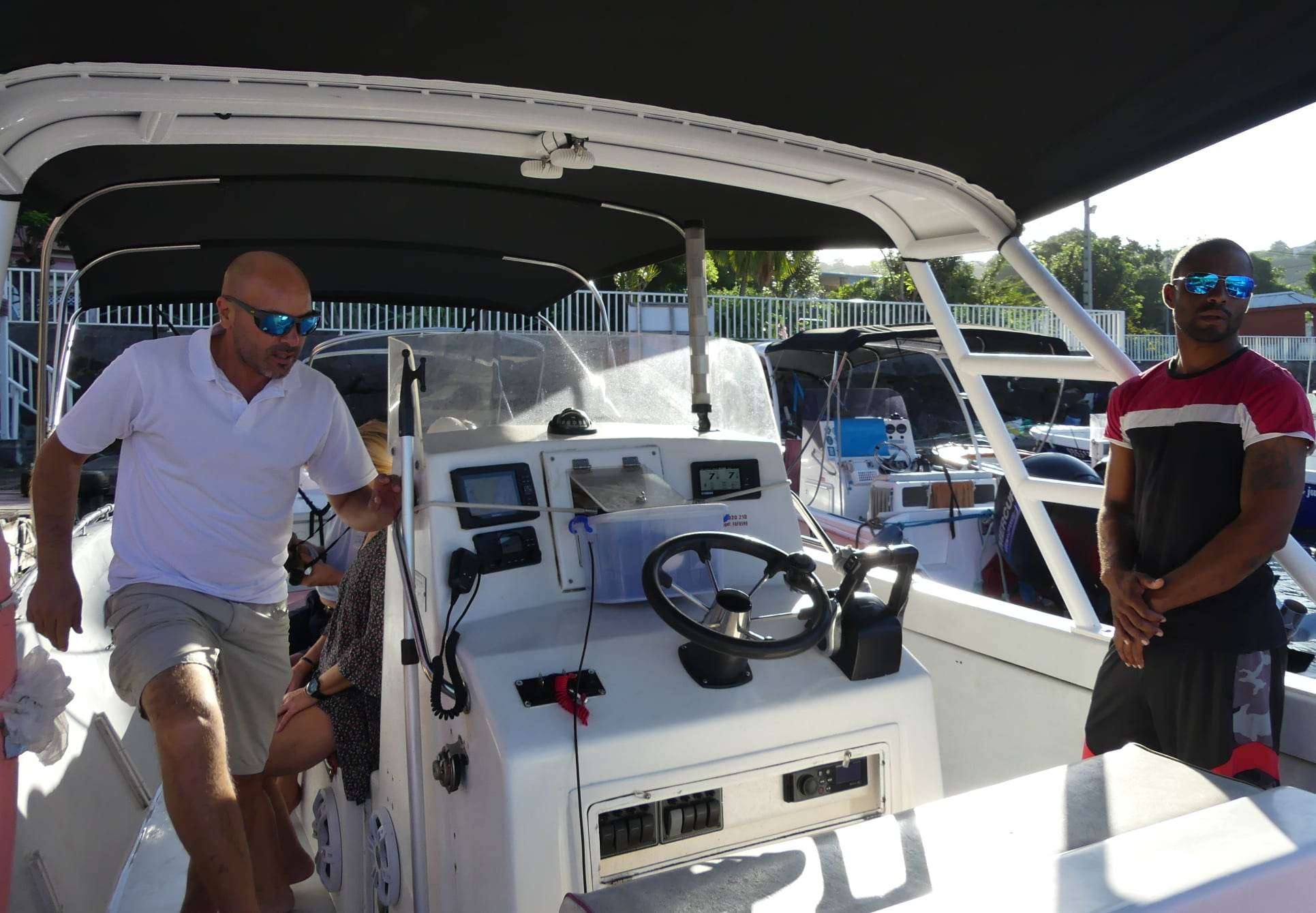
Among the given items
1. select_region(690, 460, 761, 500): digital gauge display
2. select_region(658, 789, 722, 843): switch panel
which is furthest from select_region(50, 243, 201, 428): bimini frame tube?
select_region(658, 789, 722, 843): switch panel

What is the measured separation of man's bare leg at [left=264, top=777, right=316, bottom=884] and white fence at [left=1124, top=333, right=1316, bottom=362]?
22.4 meters

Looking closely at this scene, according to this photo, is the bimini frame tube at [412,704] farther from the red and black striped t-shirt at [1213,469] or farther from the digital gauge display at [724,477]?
the red and black striped t-shirt at [1213,469]

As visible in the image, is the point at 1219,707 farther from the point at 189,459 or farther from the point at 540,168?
the point at 189,459

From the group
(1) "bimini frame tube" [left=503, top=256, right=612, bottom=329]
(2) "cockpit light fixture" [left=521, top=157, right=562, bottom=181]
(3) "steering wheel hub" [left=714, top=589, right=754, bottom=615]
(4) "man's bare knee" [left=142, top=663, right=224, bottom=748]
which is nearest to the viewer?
(3) "steering wheel hub" [left=714, top=589, right=754, bottom=615]

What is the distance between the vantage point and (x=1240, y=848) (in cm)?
123

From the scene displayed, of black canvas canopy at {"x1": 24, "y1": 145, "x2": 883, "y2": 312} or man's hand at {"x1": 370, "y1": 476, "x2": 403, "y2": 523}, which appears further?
black canvas canopy at {"x1": 24, "y1": 145, "x2": 883, "y2": 312}

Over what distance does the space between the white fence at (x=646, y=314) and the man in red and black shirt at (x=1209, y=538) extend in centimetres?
789

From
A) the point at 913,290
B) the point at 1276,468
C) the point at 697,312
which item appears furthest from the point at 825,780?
the point at 913,290

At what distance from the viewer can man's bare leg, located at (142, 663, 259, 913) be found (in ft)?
6.52

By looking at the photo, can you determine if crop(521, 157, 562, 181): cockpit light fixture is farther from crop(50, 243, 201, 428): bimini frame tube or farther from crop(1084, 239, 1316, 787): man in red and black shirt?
crop(50, 243, 201, 428): bimini frame tube

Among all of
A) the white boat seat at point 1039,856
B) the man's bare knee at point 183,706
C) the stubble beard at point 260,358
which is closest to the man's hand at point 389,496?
the stubble beard at point 260,358

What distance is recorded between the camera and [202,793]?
201 cm

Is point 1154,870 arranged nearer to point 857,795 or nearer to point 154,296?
point 857,795

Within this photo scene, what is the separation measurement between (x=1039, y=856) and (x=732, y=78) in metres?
1.51
